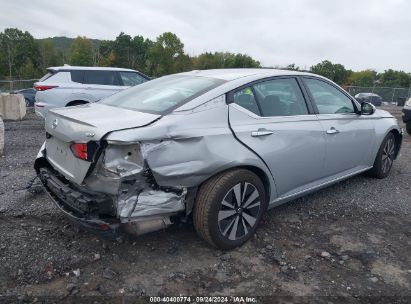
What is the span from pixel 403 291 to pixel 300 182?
4.39ft

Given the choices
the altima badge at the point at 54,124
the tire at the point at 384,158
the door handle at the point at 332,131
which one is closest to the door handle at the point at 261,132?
the door handle at the point at 332,131

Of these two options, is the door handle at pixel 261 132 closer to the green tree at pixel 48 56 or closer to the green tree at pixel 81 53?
the green tree at pixel 81 53

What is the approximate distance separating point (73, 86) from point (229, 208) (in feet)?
23.4

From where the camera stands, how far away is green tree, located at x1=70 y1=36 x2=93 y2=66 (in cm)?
6044

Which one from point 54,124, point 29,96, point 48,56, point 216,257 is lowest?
point 216,257

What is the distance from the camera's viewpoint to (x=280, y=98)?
3.56 m

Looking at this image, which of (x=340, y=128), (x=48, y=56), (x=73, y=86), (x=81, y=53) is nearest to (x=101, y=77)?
(x=73, y=86)

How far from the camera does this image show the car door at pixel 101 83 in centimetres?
903

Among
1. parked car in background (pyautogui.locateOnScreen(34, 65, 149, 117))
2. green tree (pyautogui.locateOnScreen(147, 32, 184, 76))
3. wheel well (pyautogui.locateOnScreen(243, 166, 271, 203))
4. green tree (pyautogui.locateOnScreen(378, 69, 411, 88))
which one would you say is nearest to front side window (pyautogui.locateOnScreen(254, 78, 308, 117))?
wheel well (pyautogui.locateOnScreen(243, 166, 271, 203))

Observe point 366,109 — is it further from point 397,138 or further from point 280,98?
point 280,98

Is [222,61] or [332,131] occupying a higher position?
[222,61]

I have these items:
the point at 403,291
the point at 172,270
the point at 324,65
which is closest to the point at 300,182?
the point at 403,291

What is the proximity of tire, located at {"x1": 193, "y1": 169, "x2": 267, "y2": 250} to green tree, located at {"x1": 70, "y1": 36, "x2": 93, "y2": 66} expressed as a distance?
62.1 metres

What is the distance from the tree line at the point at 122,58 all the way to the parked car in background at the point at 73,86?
45580 mm
